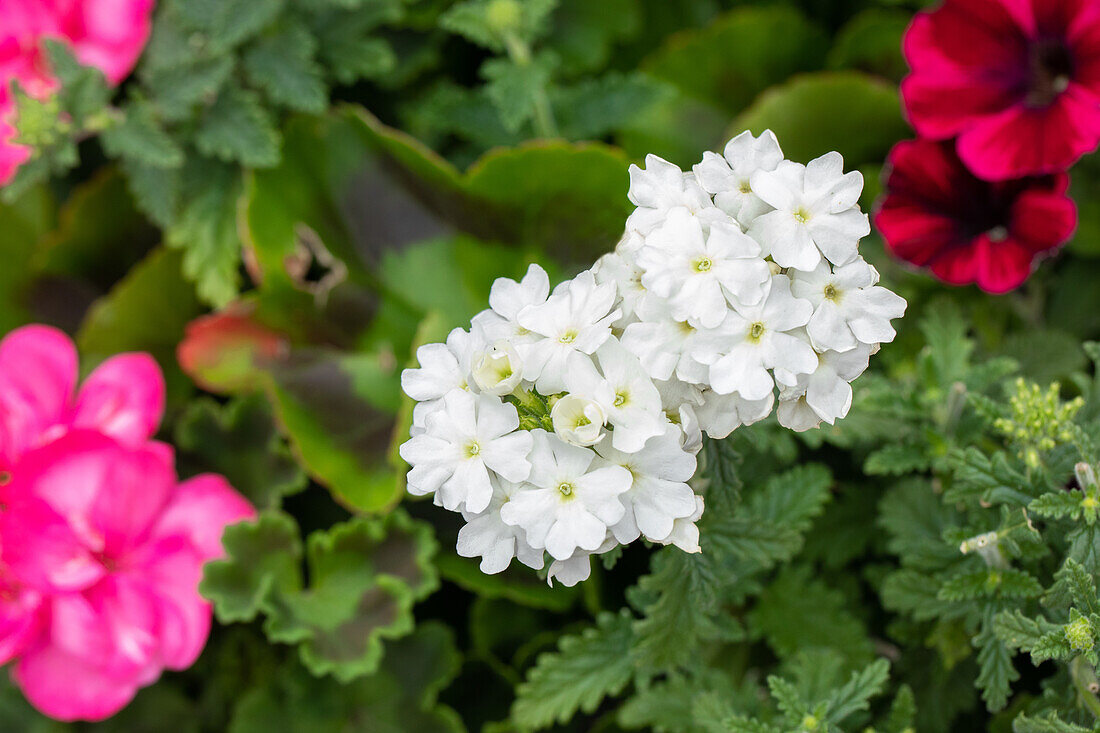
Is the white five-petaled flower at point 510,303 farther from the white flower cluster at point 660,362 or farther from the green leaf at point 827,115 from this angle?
the green leaf at point 827,115

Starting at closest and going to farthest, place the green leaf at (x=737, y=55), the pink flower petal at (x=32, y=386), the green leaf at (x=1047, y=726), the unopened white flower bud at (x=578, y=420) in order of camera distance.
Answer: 1. the unopened white flower bud at (x=578, y=420)
2. the green leaf at (x=1047, y=726)
3. the pink flower petal at (x=32, y=386)
4. the green leaf at (x=737, y=55)

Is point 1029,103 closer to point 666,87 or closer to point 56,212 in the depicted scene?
point 666,87

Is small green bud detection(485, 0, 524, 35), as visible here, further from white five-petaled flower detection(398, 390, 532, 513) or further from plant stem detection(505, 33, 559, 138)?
white five-petaled flower detection(398, 390, 532, 513)

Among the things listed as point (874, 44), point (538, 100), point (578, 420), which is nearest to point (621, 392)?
point (578, 420)

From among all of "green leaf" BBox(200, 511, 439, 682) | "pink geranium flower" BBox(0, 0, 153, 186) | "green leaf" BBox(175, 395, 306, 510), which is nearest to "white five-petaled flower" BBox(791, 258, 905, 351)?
"green leaf" BBox(200, 511, 439, 682)

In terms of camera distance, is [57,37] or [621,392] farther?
[57,37]

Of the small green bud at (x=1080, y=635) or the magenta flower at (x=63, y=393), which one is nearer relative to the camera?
the small green bud at (x=1080, y=635)

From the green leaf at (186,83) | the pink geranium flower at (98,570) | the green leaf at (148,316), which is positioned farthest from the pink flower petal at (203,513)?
the green leaf at (186,83)

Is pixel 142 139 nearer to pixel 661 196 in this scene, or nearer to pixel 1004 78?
pixel 661 196
